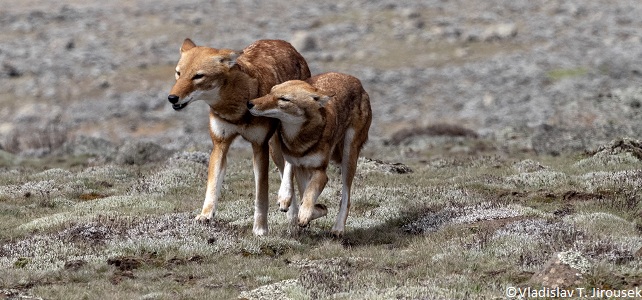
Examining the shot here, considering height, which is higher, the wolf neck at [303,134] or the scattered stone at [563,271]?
the wolf neck at [303,134]

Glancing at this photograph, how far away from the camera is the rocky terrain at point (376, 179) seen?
1198cm

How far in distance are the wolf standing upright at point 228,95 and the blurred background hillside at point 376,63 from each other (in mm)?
15310

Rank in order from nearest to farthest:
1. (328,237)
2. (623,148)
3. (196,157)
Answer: (328,237), (623,148), (196,157)

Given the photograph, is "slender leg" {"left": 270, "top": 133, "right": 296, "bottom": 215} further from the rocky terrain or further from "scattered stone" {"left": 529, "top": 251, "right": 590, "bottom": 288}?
"scattered stone" {"left": 529, "top": 251, "right": 590, "bottom": 288}

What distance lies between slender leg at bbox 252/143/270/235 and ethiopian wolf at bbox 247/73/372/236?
1.05 feet

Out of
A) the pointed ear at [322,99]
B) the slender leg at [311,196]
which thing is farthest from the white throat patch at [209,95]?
the slender leg at [311,196]

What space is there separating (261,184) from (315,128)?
124 cm

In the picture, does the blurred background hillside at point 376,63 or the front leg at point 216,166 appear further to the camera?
the blurred background hillside at point 376,63

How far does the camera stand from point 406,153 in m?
28.9

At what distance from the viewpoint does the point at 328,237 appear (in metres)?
14.6

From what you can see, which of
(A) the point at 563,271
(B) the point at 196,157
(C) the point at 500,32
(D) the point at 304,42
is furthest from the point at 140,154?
(C) the point at 500,32

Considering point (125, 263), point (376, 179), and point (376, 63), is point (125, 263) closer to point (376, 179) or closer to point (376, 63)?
point (376, 179)

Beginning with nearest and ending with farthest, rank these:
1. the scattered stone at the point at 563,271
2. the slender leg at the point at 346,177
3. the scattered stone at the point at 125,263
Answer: the scattered stone at the point at 563,271, the scattered stone at the point at 125,263, the slender leg at the point at 346,177

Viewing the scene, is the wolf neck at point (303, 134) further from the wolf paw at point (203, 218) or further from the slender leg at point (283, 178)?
the wolf paw at point (203, 218)
